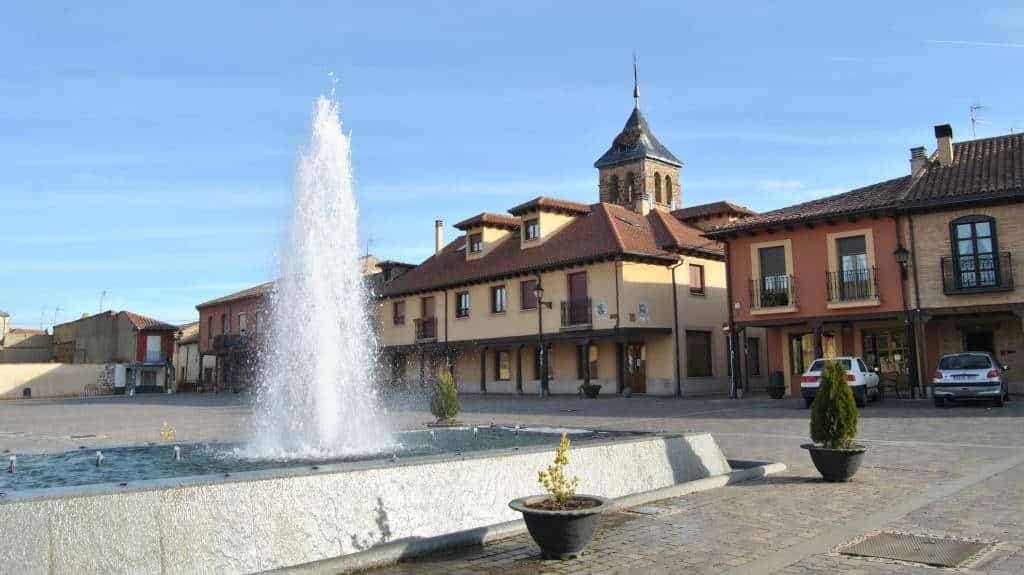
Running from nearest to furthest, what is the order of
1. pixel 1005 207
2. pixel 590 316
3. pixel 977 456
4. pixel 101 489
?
pixel 101 489
pixel 977 456
pixel 1005 207
pixel 590 316

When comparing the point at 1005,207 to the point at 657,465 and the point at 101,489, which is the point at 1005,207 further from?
the point at 101,489

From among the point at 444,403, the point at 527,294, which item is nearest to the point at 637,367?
the point at 527,294

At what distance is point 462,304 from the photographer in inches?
1500

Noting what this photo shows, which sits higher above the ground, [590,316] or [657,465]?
[590,316]

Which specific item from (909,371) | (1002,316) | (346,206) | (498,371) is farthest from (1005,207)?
(498,371)

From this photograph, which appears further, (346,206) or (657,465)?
(346,206)

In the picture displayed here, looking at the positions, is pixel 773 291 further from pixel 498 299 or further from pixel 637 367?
pixel 498 299

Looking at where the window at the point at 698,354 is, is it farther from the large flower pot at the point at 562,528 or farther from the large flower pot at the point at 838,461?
the large flower pot at the point at 562,528

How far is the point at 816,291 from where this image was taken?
25078 millimetres

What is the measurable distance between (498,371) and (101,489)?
32737mm

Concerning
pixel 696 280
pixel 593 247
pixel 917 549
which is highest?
pixel 593 247

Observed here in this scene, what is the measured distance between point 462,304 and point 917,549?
32.9m

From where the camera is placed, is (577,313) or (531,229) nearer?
(577,313)

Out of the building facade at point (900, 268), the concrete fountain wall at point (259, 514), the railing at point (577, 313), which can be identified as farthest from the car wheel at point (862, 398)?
the concrete fountain wall at point (259, 514)
